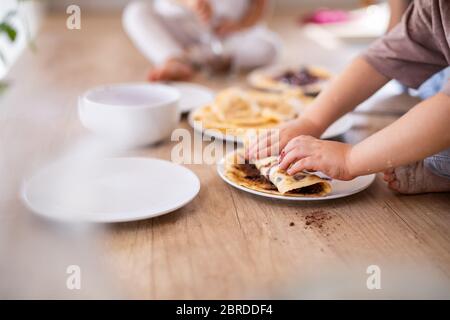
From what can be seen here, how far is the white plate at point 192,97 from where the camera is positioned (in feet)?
5.62

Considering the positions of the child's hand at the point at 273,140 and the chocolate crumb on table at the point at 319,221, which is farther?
the child's hand at the point at 273,140

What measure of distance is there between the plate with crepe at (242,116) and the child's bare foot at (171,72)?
1.42 feet

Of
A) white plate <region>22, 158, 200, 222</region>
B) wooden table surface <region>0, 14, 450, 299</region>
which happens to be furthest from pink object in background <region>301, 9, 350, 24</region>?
white plate <region>22, 158, 200, 222</region>

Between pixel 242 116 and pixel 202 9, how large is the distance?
2.67ft

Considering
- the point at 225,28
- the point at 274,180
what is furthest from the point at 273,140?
the point at 225,28

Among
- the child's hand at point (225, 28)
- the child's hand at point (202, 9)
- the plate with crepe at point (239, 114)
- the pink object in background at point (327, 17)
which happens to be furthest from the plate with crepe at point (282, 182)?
the pink object in background at point (327, 17)

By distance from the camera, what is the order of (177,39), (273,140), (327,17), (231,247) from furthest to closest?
(327,17) < (177,39) < (273,140) < (231,247)

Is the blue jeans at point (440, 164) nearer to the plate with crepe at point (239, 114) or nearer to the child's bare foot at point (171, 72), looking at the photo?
the plate with crepe at point (239, 114)

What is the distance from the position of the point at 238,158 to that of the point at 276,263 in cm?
38

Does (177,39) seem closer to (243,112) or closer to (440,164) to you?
(243,112)

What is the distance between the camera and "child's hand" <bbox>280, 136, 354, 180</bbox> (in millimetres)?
1062

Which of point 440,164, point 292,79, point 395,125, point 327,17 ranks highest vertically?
point 395,125

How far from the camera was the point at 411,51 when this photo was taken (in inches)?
50.7

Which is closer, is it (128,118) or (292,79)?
(128,118)
